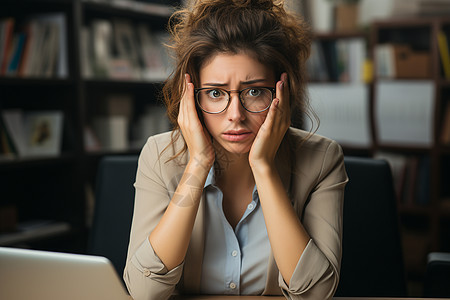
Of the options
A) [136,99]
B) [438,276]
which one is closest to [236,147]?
[438,276]

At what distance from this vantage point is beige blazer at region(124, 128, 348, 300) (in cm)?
115

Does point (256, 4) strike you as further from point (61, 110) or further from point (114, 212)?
point (61, 110)

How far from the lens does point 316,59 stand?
12.0ft

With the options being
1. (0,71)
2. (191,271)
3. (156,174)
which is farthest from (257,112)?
(0,71)

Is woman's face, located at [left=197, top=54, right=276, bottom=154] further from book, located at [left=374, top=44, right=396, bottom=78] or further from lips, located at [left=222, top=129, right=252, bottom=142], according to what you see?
book, located at [left=374, top=44, right=396, bottom=78]

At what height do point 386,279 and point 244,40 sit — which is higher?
point 244,40

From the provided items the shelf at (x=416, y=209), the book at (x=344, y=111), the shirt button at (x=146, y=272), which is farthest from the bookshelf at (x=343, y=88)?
the shirt button at (x=146, y=272)

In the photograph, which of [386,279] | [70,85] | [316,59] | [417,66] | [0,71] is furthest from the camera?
[316,59]

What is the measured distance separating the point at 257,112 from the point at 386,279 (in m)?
0.63

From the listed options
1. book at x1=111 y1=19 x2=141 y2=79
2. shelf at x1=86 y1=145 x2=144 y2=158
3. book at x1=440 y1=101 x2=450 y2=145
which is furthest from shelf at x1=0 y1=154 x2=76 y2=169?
book at x1=440 y1=101 x2=450 y2=145

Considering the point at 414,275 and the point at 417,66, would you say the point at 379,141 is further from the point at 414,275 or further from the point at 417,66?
the point at 414,275

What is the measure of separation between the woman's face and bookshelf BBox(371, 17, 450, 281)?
210 cm

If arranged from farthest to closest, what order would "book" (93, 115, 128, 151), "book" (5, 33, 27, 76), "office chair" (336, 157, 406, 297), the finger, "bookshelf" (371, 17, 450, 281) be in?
"bookshelf" (371, 17, 450, 281), "book" (93, 115, 128, 151), "book" (5, 33, 27, 76), "office chair" (336, 157, 406, 297), the finger

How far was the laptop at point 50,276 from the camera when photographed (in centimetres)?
75
